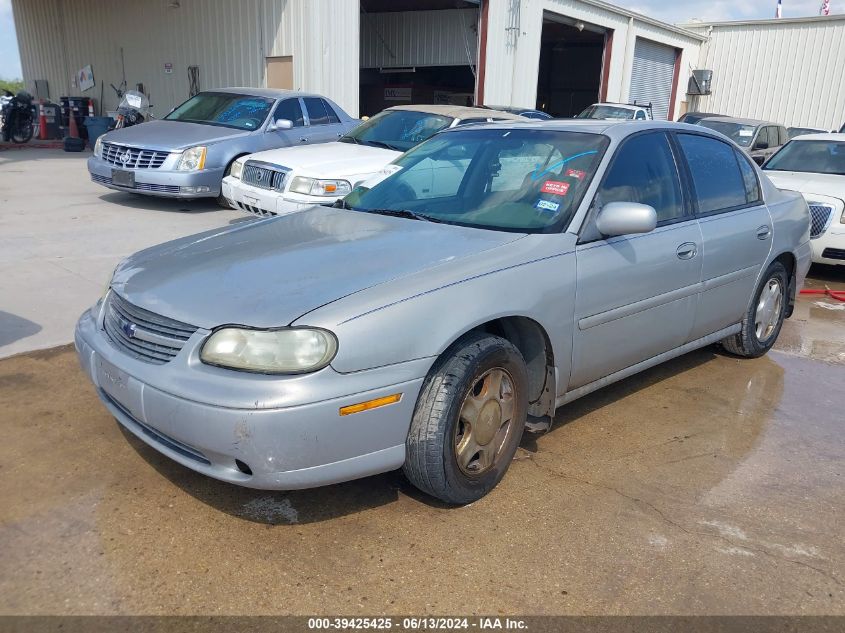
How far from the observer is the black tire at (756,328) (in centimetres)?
475

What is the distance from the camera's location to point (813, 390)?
458cm

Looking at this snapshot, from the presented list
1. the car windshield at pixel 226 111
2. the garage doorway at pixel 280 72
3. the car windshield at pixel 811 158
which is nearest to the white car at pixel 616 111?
the garage doorway at pixel 280 72

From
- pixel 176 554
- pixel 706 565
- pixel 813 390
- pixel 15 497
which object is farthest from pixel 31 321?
pixel 813 390

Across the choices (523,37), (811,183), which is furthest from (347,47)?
(811,183)

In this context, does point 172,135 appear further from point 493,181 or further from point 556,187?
point 556,187

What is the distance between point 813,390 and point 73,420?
4.37m

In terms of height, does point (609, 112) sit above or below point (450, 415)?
above

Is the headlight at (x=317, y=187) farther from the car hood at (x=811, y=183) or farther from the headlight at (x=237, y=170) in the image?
the car hood at (x=811, y=183)

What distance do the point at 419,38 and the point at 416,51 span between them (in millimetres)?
436

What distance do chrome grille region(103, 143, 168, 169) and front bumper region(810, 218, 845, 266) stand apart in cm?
759

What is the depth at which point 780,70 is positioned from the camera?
27.9m

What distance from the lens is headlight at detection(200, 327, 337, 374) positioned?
2.48 meters

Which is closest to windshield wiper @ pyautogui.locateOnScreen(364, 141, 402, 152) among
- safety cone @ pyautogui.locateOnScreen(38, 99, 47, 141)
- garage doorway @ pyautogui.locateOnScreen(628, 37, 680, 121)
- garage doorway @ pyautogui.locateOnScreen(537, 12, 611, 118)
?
safety cone @ pyautogui.locateOnScreen(38, 99, 47, 141)

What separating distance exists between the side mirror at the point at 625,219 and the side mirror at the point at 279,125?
7.35m
